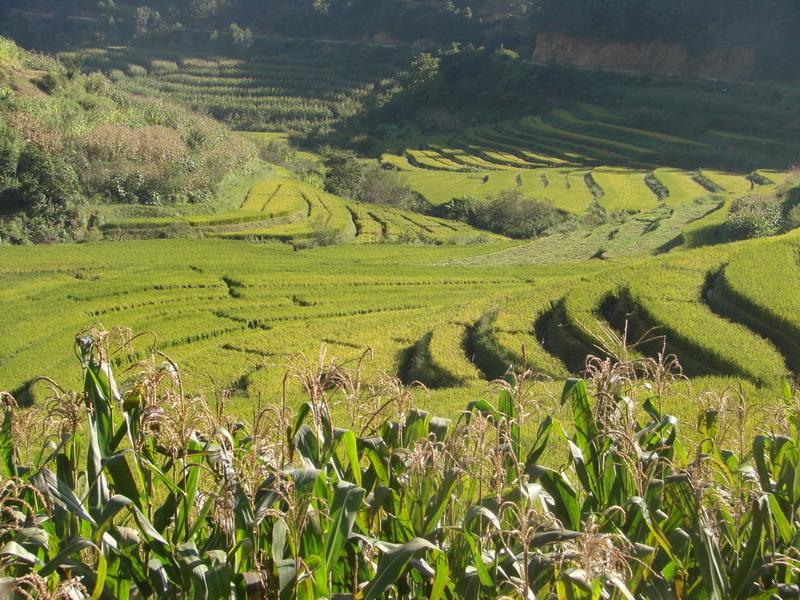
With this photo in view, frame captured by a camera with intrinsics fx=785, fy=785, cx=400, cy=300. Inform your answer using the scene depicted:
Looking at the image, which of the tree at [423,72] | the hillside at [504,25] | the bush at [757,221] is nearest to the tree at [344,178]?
the bush at [757,221]

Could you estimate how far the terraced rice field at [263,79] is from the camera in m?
86.9

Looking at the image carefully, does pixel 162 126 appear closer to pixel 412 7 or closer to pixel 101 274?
pixel 101 274

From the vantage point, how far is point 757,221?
26.7m

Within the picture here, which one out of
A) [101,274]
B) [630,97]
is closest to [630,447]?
[101,274]

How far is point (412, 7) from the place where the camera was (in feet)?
390

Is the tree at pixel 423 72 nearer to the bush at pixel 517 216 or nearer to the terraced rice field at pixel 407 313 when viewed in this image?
the bush at pixel 517 216

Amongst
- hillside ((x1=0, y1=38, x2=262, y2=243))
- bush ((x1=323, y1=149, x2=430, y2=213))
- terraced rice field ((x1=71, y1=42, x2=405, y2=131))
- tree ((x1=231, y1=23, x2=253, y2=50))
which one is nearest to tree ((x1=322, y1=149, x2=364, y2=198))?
bush ((x1=323, y1=149, x2=430, y2=213))

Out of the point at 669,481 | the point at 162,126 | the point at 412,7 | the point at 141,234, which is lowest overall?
the point at 141,234

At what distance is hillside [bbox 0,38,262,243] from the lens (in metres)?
33.7

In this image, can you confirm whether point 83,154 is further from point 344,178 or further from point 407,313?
point 407,313

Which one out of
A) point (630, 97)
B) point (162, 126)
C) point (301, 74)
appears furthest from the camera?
point (301, 74)

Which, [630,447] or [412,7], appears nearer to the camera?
[630,447]

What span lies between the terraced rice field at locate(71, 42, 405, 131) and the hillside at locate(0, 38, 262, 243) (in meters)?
35.8

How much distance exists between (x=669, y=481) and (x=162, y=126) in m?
44.9
